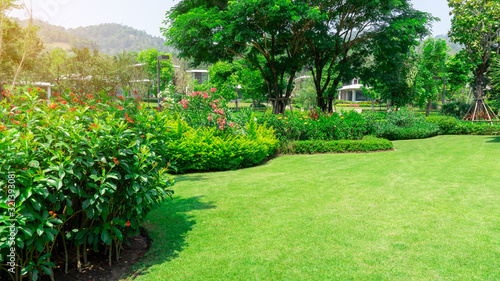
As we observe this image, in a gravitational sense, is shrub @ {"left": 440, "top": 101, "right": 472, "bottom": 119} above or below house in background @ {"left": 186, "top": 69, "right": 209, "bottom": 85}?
below

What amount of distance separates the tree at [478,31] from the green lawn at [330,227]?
17.7 meters

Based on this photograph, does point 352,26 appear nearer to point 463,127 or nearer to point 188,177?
point 463,127

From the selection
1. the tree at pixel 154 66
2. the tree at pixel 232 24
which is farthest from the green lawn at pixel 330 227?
the tree at pixel 154 66

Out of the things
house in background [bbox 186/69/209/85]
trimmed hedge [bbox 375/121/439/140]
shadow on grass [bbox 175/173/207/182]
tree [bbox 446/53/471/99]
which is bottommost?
shadow on grass [bbox 175/173/207/182]

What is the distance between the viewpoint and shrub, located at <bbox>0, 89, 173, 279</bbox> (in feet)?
9.75

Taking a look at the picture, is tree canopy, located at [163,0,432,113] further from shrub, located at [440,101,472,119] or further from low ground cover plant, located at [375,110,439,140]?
shrub, located at [440,101,472,119]

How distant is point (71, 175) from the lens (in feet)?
10.9

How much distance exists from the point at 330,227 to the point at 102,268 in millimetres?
3314

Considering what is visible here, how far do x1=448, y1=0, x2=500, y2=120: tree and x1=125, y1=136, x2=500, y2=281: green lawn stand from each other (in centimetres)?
1773

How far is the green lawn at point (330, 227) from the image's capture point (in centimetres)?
394

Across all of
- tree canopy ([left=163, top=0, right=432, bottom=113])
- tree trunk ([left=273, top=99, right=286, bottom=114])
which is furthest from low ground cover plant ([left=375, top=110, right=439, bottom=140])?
tree trunk ([left=273, top=99, right=286, bottom=114])

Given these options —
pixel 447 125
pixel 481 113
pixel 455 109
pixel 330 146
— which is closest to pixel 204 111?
pixel 330 146

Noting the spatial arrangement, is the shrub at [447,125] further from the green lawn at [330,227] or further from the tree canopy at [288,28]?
the green lawn at [330,227]

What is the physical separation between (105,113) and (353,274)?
140 inches
